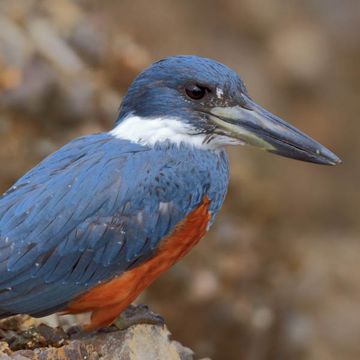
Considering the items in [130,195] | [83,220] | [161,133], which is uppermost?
[161,133]

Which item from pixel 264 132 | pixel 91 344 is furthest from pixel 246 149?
pixel 91 344

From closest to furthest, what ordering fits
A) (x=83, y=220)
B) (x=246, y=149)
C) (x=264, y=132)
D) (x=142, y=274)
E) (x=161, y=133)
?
(x=83, y=220) < (x=142, y=274) < (x=161, y=133) < (x=264, y=132) < (x=246, y=149)

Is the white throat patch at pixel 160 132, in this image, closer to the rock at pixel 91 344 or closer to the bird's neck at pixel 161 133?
the bird's neck at pixel 161 133

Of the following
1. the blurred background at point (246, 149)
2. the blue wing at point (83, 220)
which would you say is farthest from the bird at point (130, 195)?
the blurred background at point (246, 149)

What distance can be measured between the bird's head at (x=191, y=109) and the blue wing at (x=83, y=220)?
0.20 m

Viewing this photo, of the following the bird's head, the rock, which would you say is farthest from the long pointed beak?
the rock

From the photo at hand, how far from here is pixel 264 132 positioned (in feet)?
20.3

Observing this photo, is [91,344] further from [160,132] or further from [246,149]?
[246,149]

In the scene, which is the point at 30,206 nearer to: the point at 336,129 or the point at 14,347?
the point at 14,347

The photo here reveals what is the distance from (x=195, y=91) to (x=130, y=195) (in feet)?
2.41

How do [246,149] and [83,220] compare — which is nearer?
[83,220]

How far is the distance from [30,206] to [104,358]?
2.93 ft

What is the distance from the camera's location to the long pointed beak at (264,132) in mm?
6105

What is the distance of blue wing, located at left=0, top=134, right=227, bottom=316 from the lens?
5676 mm
